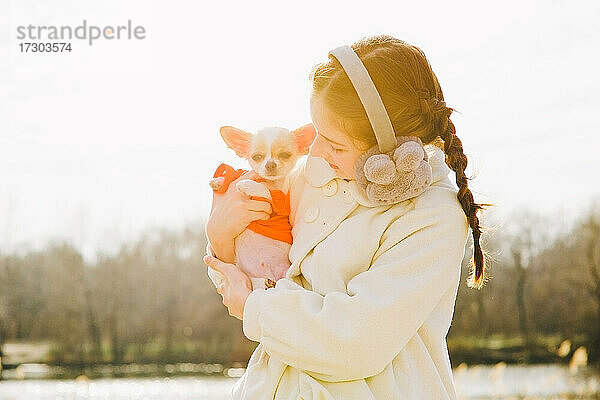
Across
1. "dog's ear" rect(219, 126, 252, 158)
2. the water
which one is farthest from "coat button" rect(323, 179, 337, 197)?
the water

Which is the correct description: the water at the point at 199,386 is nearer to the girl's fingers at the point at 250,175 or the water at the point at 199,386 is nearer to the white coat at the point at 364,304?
the girl's fingers at the point at 250,175

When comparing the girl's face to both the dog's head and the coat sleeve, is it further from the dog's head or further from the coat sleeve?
the dog's head

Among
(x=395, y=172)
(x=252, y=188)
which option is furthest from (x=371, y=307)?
(x=252, y=188)

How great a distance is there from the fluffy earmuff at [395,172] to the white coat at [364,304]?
0.18 ft

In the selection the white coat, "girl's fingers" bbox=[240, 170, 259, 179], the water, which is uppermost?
"girl's fingers" bbox=[240, 170, 259, 179]

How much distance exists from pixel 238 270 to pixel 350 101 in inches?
21.8

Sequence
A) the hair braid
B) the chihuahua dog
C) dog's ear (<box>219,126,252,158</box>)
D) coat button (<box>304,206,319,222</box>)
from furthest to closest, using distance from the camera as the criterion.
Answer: dog's ear (<box>219,126,252,158</box>)
the chihuahua dog
coat button (<box>304,206,319,222</box>)
the hair braid

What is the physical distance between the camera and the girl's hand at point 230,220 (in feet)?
9.42

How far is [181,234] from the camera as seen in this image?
23.8 metres

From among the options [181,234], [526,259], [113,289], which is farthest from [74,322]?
[526,259]

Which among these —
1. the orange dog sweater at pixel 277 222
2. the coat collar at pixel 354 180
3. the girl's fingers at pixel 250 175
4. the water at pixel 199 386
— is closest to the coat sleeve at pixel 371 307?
the coat collar at pixel 354 180

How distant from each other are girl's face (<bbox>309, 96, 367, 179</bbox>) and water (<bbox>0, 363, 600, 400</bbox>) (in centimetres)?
915

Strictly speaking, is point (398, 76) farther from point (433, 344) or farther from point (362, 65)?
point (433, 344)

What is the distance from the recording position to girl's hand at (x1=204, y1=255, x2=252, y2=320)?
265cm
